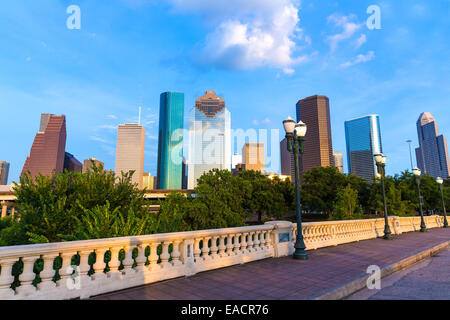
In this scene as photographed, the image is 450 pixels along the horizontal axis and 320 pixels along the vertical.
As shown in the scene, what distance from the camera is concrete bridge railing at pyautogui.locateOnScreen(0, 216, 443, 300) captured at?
4070 millimetres

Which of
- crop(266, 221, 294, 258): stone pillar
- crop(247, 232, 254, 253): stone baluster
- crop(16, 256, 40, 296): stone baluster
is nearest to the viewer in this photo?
crop(16, 256, 40, 296): stone baluster

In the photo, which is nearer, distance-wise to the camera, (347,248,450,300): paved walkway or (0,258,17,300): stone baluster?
(0,258,17,300): stone baluster

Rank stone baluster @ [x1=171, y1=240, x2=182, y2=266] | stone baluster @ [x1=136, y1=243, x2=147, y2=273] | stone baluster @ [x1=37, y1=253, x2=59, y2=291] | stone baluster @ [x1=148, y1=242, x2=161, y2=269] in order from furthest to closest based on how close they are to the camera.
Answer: stone baluster @ [x1=171, y1=240, x2=182, y2=266], stone baluster @ [x1=148, y1=242, x2=161, y2=269], stone baluster @ [x1=136, y1=243, x2=147, y2=273], stone baluster @ [x1=37, y1=253, x2=59, y2=291]

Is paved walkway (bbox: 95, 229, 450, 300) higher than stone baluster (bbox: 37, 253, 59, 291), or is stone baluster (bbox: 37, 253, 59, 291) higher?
stone baluster (bbox: 37, 253, 59, 291)

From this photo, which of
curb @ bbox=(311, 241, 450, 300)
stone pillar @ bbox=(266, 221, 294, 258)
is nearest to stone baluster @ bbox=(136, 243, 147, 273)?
curb @ bbox=(311, 241, 450, 300)

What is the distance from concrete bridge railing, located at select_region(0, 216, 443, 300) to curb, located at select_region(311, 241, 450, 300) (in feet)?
9.91

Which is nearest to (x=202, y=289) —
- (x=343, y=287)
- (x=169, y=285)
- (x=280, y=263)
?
(x=169, y=285)

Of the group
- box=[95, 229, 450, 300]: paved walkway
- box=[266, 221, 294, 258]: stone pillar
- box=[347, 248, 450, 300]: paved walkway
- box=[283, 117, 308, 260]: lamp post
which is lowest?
box=[347, 248, 450, 300]: paved walkway

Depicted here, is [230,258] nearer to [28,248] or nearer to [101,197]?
[28,248]

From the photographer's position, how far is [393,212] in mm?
31234

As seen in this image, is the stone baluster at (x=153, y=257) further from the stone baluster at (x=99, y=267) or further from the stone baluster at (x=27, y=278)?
the stone baluster at (x=27, y=278)

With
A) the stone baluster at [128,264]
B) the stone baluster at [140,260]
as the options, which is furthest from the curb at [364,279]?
the stone baluster at [128,264]

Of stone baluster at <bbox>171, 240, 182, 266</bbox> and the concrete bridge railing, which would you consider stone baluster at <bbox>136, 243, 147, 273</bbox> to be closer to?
the concrete bridge railing
